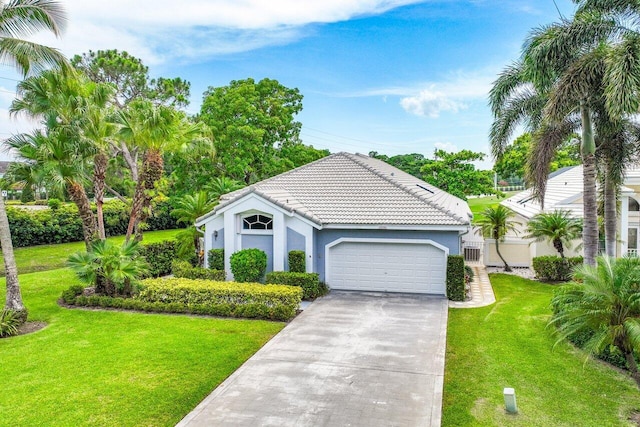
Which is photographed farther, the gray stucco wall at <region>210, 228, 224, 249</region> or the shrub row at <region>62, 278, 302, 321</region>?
the gray stucco wall at <region>210, 228, 224, 249</region>

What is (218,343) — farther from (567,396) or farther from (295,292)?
(567,396)

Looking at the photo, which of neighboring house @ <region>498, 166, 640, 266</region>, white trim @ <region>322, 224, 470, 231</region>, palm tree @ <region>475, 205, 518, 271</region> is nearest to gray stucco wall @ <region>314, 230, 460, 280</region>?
white trim @ <region>322, 224, 470, 231</region>

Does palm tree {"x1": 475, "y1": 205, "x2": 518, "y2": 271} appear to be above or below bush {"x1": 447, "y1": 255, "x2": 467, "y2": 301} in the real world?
above

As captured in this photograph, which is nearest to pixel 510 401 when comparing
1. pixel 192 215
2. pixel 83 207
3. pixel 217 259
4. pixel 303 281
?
pixel 303 281

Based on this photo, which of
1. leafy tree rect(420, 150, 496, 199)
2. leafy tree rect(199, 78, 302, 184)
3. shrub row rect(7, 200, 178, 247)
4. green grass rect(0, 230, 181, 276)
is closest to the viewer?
green grass rect(0, 230, 181, 276)

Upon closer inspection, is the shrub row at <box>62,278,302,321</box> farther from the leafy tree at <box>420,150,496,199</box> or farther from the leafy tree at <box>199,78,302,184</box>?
the leafy tree at <box>420,150,496,199</box>

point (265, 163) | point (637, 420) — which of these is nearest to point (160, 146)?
point (265, 163)

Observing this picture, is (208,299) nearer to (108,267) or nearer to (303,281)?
(303,281)
